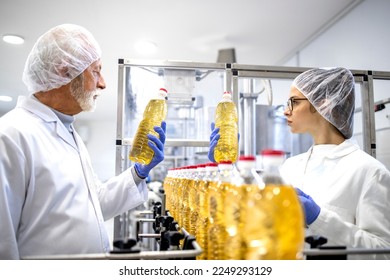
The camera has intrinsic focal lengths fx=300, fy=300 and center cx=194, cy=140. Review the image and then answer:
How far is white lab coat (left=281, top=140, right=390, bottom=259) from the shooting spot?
988 millimetres

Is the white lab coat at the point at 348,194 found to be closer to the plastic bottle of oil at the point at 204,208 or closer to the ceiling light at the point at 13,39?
the plastic bottle of oil at the point at 204,208

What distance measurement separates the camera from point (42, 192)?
3.13 feet

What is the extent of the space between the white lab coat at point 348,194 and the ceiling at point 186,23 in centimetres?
150

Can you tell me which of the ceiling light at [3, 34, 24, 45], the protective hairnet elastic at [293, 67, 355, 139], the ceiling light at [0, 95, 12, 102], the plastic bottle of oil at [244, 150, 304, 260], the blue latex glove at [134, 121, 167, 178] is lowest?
the plastic bottle of oil at [244, 150, 304, 260]

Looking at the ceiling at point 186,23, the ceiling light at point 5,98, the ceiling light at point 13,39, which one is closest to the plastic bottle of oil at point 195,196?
the ceiling at point 186,23

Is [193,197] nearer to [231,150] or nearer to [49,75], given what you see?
[231,150]

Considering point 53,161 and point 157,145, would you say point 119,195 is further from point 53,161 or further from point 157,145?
point 53,161

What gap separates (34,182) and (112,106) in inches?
210

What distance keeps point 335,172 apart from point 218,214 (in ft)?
2.37

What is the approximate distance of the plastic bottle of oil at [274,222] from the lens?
50 cm

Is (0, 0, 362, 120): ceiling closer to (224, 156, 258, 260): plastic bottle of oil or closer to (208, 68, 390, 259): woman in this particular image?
(208, 68, 390, 259): woman

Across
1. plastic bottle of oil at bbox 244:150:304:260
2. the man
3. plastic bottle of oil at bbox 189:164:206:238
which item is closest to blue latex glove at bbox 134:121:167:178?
the man

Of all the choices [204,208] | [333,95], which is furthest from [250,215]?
[333,95]
